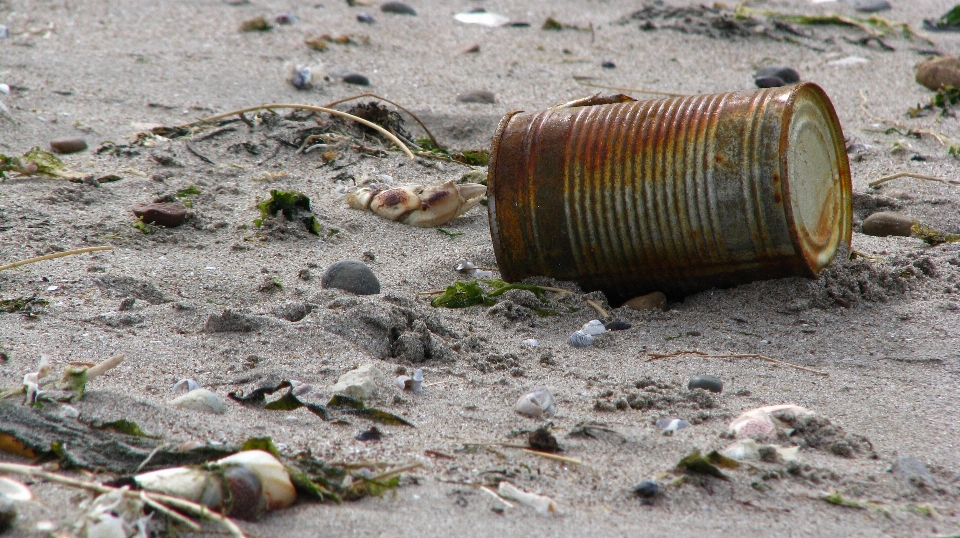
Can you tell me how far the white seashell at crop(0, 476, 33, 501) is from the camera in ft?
4.75

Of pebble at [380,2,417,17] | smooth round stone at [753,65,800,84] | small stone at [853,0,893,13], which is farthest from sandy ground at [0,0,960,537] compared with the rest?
small stone at [853,0,893,13]

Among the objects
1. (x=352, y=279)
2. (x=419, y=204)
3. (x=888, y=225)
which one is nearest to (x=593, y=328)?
(x=352, y=279)

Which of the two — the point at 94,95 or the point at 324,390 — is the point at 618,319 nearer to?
the point at 324,390

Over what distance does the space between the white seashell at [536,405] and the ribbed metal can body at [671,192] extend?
0.85m

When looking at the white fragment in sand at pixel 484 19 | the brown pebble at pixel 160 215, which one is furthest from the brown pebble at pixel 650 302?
the white fragment in sand at pixel 484 19

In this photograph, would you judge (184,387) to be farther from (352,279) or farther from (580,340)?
(580,340)

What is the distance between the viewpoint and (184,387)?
6.89 ft

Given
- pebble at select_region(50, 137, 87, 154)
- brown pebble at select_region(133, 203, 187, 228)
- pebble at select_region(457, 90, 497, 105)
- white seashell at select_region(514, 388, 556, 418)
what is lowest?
pebble at select_region(50, 137, 87, 154)

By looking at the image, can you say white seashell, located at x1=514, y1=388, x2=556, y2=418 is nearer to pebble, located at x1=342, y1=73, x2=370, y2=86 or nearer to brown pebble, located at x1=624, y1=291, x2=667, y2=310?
brown pebble, located at x1=624, y1=291, x2=667, y2=310

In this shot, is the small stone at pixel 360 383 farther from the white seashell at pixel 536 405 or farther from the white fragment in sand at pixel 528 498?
the white fragment in sand at pixel 528 498

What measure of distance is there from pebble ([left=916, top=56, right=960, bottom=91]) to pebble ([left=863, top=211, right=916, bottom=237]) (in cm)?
226

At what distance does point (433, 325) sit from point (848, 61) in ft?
14.8

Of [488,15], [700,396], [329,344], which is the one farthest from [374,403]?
[488,15]

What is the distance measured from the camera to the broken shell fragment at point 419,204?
363cm
